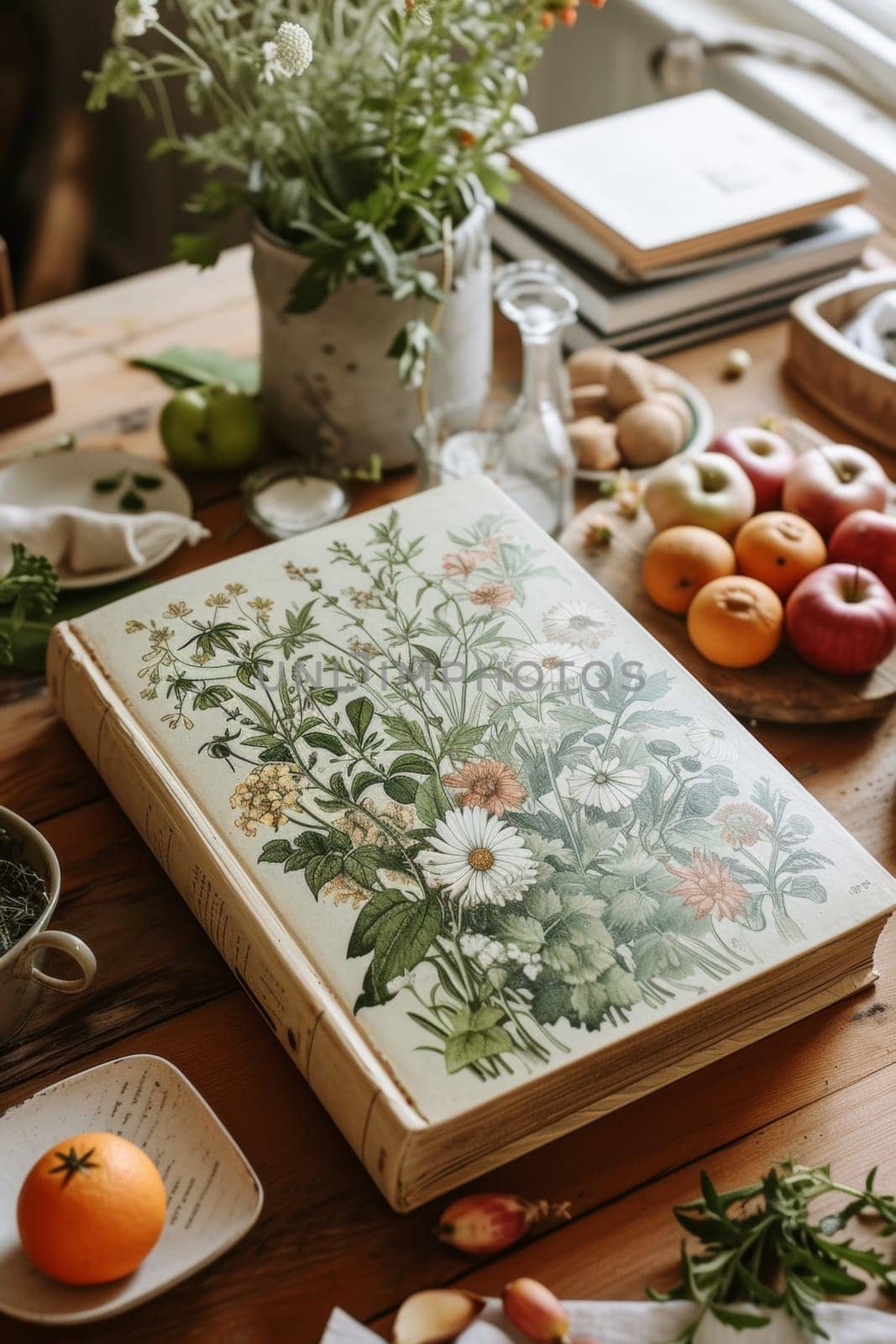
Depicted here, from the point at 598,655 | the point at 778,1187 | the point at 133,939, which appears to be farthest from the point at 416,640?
the point at 778,1187

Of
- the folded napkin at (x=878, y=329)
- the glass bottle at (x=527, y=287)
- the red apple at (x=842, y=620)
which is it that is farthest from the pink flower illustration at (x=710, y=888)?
the folded napkin at (x=878, y=329)

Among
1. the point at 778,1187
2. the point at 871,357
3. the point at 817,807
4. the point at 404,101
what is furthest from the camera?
the point at 871,357

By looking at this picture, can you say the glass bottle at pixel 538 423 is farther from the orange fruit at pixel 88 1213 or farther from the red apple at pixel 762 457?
the orange fruit at pixel 88 1213

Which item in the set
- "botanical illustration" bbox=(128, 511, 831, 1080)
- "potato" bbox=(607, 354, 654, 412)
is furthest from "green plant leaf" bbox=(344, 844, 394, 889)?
"potato" bbox=(607, 354, 654, 412)

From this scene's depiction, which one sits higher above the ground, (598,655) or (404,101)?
(404,101)

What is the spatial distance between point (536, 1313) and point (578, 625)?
0.39 metres

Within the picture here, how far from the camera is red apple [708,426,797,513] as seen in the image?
0.95 meters

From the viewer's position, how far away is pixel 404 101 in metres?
0.87

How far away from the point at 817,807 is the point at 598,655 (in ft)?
0.51

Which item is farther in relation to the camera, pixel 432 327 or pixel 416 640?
pixel 432 327

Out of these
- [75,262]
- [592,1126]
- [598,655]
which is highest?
[598,655]

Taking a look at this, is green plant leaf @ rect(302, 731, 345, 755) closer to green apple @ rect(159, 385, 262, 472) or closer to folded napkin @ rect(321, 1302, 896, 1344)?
folded napkin @ rect(321, 1302, 896, 1344)

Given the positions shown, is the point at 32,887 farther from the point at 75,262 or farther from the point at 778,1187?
the point at 75,262

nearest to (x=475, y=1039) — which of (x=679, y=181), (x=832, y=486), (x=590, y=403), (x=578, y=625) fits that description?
(x=578, y=625)
